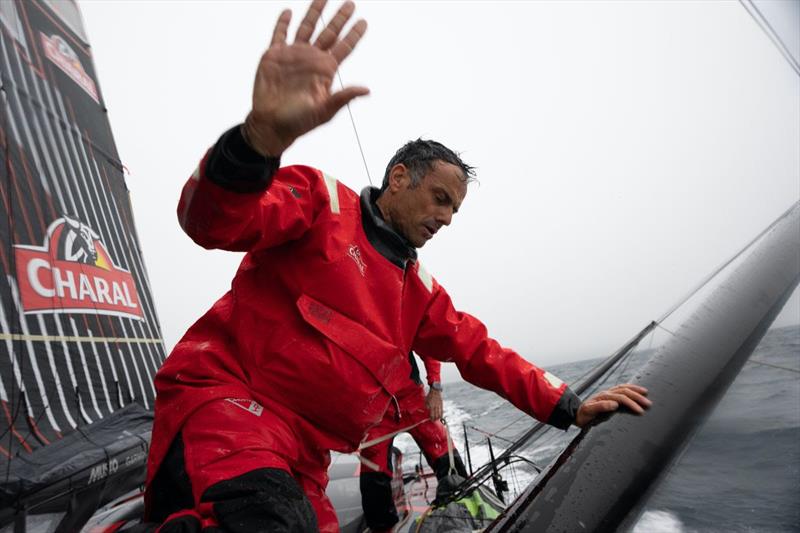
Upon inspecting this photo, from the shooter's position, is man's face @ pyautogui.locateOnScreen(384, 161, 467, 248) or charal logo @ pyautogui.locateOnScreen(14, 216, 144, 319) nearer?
man's face @ pyautogui.locateOnScreen(384, 161, 467, 248)

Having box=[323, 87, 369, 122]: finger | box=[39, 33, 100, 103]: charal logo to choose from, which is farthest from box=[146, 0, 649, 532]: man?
box=[39, 33, 100, 103]: charal logo

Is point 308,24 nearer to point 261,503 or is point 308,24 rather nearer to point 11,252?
point 261,503

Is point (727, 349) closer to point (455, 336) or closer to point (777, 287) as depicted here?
point (777, 287)

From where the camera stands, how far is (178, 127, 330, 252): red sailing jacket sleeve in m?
0.98

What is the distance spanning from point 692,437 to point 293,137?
Result: 98 cm

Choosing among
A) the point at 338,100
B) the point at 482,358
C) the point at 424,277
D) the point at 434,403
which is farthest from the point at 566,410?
the point at 434,403

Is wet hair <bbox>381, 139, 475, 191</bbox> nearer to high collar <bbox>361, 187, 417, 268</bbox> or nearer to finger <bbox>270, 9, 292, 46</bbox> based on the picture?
high collar <bbox>361, 187, 417, 268</bbox>

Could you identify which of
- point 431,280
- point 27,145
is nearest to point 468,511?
point 431,280

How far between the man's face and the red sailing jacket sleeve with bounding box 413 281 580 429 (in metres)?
0.34

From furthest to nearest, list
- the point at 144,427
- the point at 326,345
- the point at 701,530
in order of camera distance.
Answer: the point at 144,427, the point at 326,345, the point at 701,530

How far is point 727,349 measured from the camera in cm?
80

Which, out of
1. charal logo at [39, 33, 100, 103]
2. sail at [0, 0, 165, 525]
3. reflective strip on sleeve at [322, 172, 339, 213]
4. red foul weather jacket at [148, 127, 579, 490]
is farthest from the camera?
charal logo at [39, 33, 100, 103]

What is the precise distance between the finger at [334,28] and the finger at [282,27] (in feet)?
0.27

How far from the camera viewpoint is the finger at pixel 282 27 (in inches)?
38.6
